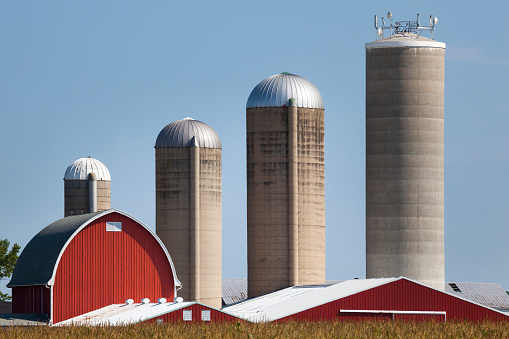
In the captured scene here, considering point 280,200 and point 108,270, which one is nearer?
point 108,270

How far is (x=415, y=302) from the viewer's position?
55.6m

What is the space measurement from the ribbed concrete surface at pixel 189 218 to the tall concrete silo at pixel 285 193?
3.05m

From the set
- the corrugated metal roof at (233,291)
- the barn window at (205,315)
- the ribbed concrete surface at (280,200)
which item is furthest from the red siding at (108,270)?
the corrugated metal roof at (233,291)

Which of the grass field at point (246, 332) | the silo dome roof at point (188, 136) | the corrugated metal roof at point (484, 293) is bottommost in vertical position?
the corrugated metal roof at point (484, 293)

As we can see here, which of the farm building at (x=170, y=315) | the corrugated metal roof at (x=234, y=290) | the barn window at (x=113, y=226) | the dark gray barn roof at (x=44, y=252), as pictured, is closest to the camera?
the farm building at (x=170, y=315)

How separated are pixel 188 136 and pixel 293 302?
22.3 m

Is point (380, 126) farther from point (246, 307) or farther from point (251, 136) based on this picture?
point (246, 307)

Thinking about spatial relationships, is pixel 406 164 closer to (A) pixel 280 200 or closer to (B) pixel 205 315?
(A) pixel 280 200

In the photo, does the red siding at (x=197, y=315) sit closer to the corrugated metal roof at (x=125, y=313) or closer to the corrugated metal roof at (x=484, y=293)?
the corrugated metal roof at (x=125, y=313)

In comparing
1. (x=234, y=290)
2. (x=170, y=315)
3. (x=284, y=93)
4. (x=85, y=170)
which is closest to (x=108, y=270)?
(x=170, y=315)

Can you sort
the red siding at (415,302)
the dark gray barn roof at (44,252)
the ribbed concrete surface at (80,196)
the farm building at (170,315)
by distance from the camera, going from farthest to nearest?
the ribbed concrete surface at (80,196) < the dark gray barn roof at (44,252) < the red siding at (415,302) < the farm building at (170,315)

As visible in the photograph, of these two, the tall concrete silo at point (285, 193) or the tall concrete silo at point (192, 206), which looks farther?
the tall concrete silo at point (192, 206)

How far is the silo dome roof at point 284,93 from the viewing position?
2928 inches

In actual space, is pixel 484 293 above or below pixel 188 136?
below
